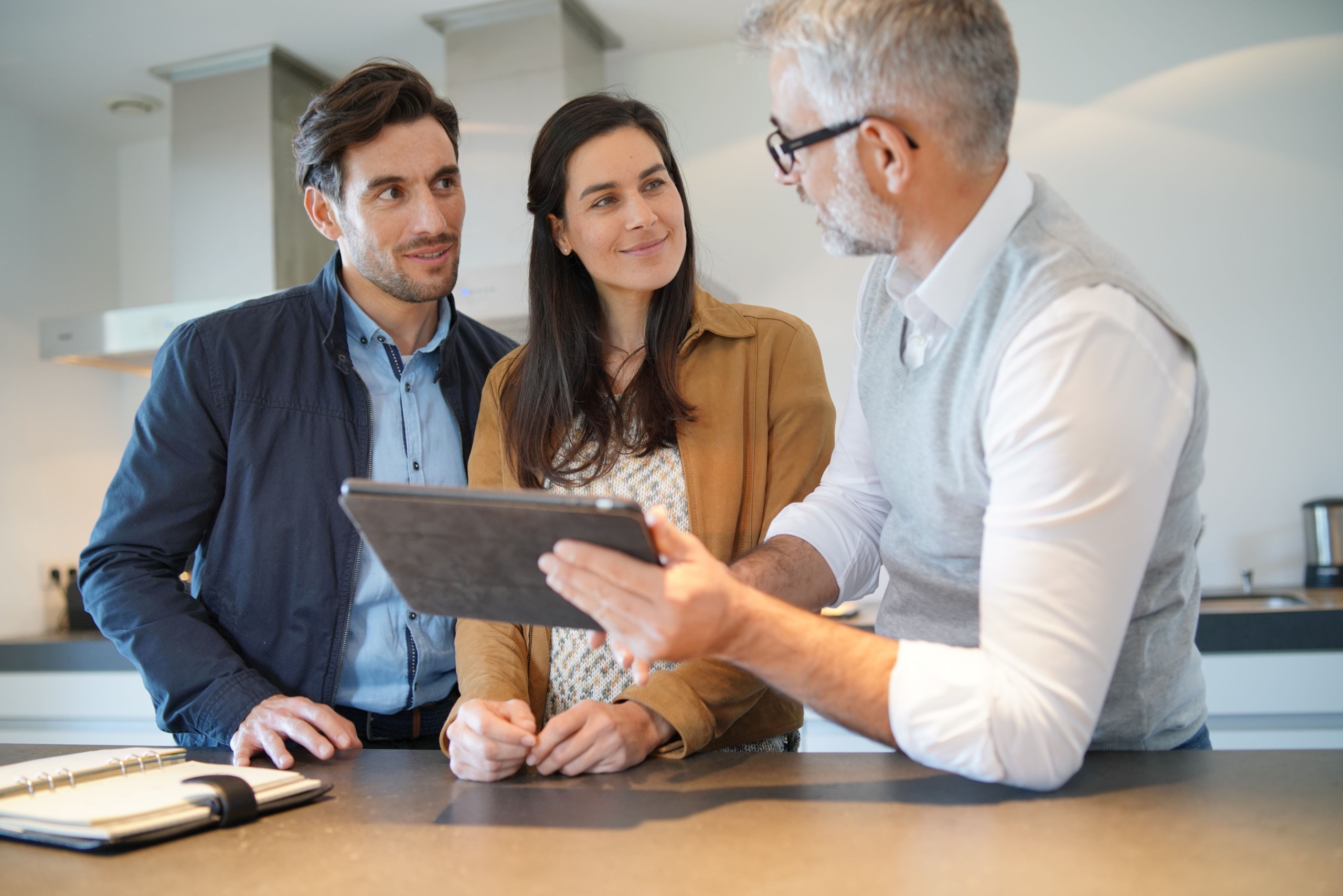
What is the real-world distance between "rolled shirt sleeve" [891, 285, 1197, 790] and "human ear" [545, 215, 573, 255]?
2.97 ft

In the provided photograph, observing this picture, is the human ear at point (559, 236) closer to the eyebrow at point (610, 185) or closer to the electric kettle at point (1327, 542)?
the eyebrow at point (610, 185)

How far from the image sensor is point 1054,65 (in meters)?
3.23

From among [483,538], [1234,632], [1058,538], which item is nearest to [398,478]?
[483,538]

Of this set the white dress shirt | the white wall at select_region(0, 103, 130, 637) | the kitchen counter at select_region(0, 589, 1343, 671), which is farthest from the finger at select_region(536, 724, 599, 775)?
the white wall at select_region(0, 103, 130, 637)

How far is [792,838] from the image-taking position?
2.64 feet

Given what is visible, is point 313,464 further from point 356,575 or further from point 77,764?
point 77,764

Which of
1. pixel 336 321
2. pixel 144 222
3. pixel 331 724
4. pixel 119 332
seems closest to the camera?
pixel 331 724

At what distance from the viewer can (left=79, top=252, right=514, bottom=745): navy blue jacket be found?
1536 mm

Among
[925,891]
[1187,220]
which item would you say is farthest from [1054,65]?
[925,891]

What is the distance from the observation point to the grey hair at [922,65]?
970mm

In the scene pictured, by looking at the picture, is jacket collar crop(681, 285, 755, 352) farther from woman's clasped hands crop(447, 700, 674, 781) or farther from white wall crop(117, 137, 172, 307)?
white wall crop(117, 137, 172, 307)

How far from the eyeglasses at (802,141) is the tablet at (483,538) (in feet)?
1.42

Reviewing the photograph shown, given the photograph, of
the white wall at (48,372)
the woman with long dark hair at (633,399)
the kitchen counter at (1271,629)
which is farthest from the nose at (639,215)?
the white wall at (48,372)

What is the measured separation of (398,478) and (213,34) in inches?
96.7
